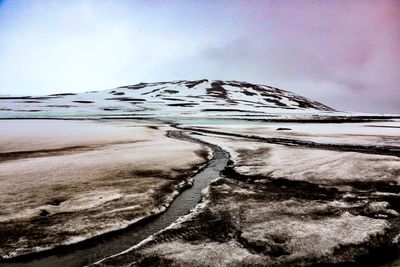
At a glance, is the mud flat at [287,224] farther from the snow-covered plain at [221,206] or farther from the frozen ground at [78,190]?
the frozen ground at [78,190]

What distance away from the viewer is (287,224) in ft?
30.6

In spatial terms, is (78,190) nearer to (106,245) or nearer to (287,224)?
(106,245)

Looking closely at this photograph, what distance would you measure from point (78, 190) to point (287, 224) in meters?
7.38

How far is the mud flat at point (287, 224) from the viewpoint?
7.47 metres

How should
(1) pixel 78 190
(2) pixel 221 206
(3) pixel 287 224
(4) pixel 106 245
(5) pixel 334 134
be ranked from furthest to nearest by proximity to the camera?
(5) pixel 334 134, (1) pixel 78 190, (2) pixel 221 206, (3) pixel 287 224, (4) pixel 106 245

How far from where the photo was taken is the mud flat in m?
7.47

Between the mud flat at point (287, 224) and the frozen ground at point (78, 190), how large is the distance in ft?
5.87

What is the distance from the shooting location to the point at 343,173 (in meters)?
15.4

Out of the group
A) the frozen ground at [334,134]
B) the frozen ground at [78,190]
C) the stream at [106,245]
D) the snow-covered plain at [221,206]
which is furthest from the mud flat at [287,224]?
the frozen ground at [334,134]

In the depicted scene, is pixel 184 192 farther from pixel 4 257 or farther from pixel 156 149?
pixel 156 149

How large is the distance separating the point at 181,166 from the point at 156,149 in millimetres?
5944

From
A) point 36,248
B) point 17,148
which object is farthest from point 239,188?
point 17,148

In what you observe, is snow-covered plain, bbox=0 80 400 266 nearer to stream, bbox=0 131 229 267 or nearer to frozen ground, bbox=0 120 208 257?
frozen ground, bbox=0 120 208 257

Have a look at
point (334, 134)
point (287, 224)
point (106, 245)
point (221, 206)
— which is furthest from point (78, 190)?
point (334, 134)
